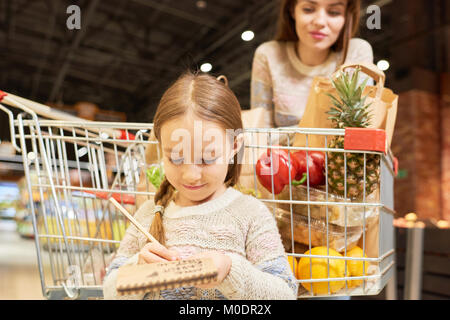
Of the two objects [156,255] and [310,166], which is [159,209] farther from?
[310,166]

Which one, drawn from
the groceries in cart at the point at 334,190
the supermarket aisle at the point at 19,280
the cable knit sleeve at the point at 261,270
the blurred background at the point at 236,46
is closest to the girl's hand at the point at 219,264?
the cable knit sleeve at the point at 261,270

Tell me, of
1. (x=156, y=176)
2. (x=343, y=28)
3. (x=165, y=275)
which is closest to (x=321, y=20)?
(x=343, y=28)

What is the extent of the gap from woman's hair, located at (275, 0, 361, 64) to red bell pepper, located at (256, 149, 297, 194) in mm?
646

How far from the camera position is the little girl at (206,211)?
2.62 feet

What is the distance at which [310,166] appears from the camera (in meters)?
1.11

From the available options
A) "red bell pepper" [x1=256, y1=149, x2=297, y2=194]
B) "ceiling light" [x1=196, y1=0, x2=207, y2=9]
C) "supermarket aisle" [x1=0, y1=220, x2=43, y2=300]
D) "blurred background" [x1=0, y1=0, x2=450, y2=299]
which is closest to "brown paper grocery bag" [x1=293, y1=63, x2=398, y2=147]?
"red bell pepper" [x1=256, y1=149, x2=297, y2=194]

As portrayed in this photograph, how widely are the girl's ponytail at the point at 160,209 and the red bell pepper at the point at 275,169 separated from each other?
0.81 feet

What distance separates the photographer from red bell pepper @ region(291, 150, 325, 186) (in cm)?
111

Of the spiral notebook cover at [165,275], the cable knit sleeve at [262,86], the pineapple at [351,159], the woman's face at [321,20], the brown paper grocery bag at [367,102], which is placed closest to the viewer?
the spiral notebook cover at [165,275]

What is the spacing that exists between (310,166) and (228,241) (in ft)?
1.20

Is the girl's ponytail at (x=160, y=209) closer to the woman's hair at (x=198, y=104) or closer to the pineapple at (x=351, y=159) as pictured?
the woman's hair at (x=198, y=104)

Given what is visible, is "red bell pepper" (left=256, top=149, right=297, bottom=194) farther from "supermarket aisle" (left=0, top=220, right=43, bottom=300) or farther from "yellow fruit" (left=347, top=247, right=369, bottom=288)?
"supermarket aisle" (left=0, top=220, right=43, bottom=300)

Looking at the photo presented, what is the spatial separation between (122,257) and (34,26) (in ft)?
22.4

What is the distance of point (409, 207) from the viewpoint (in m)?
5.38
